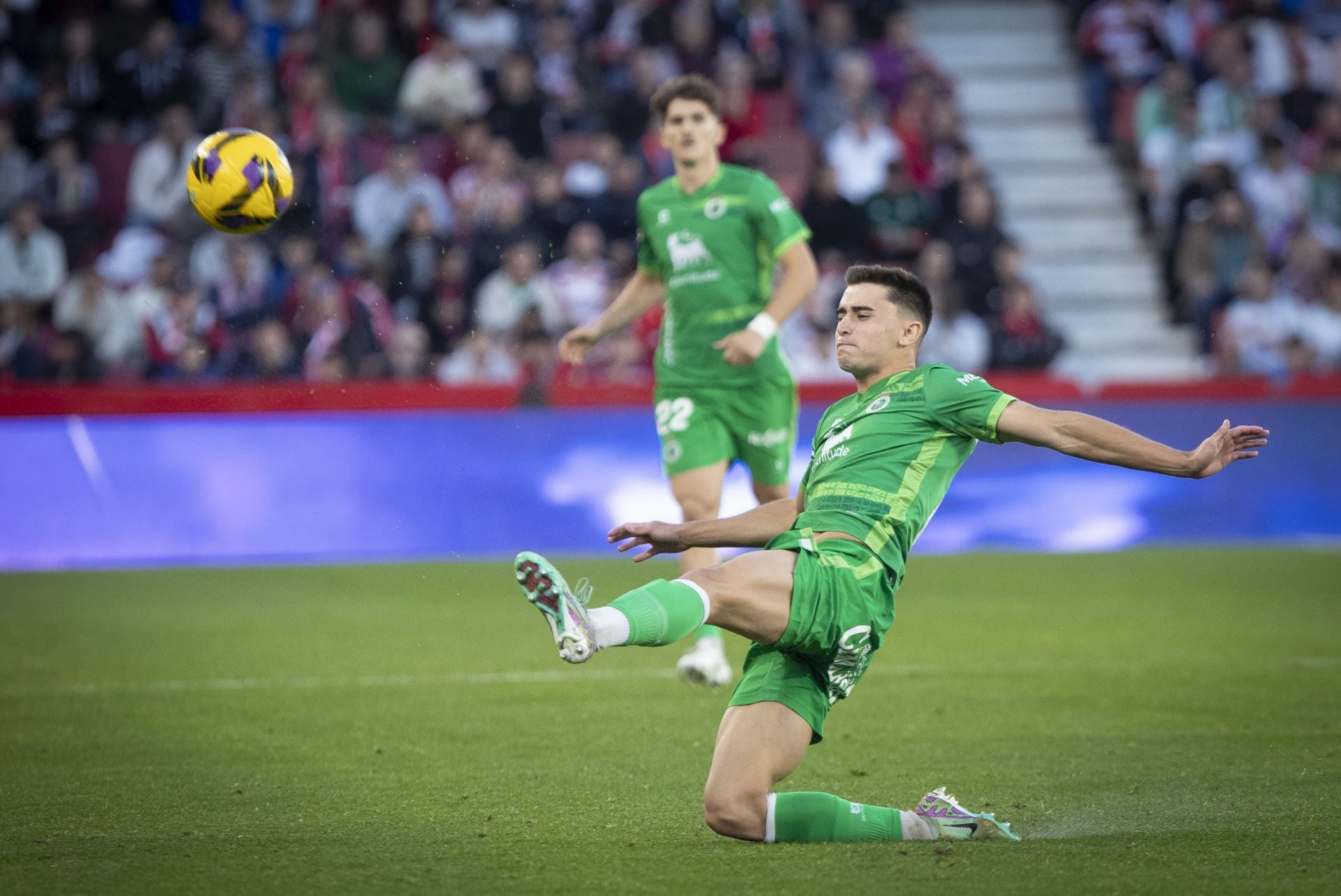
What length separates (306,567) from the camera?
12.1m

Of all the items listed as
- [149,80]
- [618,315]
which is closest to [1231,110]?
[149,80]

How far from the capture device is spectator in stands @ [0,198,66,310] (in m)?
14.6

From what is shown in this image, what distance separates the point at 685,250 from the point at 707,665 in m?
2.00

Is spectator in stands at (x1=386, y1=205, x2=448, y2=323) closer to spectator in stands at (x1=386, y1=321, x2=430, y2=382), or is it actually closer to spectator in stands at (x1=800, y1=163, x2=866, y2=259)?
spectator in stands at (x1=386, y1=321, x2=430, y2=382)

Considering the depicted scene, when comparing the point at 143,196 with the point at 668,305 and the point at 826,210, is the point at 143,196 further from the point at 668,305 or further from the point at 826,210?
the point at 668,305

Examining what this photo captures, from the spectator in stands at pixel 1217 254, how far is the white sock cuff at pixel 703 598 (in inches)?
508

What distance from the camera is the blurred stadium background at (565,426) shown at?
5480 mm

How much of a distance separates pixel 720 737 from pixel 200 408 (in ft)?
26.4

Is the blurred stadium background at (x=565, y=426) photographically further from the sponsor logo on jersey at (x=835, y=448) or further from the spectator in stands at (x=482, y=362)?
the sponsor logo on jersey at (x=835, y=448)

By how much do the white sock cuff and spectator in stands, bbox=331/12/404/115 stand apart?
41.8ft

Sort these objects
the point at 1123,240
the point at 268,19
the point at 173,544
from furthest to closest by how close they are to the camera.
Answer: the point at 1123,240
the point at 268,19
the point at 173,544

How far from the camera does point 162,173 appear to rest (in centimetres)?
1542

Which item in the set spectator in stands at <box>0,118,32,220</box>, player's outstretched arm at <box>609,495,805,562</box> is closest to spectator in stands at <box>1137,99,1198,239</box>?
spectator in stands at <box>0,118,32,220</box>

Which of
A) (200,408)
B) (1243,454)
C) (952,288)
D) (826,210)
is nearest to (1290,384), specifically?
(952,288)
